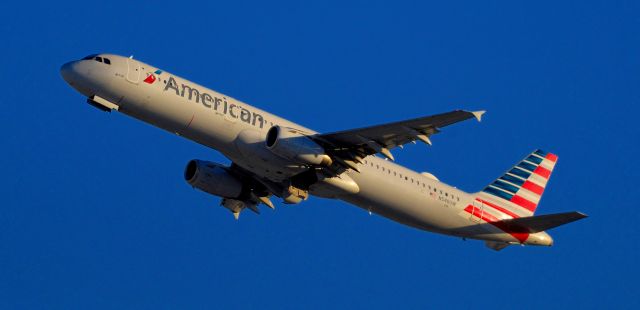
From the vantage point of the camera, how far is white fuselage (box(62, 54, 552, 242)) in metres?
46.9

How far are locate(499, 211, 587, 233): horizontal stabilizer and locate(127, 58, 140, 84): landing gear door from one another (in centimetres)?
2116

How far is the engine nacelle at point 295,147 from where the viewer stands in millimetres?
47000

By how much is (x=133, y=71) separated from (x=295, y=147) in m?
8.24

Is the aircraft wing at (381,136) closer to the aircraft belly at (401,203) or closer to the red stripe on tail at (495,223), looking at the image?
the aircraft belly at (401,203)

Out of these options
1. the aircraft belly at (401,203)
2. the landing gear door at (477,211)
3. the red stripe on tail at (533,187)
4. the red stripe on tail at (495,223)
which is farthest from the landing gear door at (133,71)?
the red stripe on tail at (533,187)

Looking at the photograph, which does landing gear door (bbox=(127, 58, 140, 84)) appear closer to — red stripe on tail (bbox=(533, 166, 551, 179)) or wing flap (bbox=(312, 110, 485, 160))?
wing flap (bbox=(312, 110, 485, 160))

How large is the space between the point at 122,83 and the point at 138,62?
1635 mm

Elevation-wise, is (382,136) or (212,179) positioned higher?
(382,136)

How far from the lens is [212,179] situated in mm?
54531

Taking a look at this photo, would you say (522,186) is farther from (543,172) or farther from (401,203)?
(401,203)

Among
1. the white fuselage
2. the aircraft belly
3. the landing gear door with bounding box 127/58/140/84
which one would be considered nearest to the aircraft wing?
the white fuselage

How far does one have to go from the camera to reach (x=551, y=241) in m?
56.0

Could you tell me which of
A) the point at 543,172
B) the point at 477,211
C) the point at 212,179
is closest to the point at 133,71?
the point at 212,179

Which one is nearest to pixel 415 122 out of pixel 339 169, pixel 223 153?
pixel 339 169
